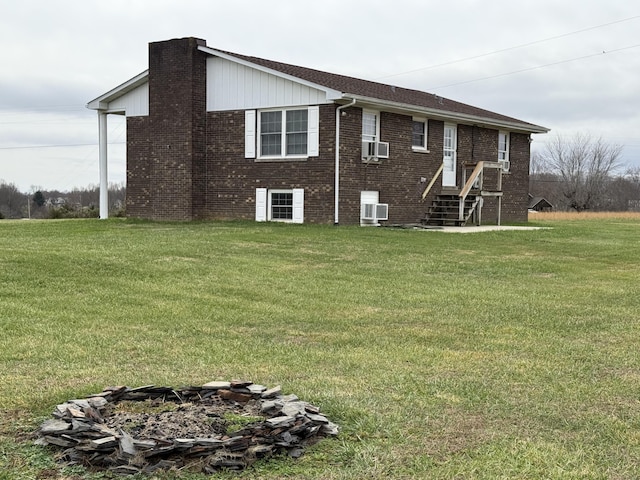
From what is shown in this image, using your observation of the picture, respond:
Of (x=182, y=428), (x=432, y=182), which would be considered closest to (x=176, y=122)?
(x=432, y=182)

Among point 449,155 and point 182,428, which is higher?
point 449,155

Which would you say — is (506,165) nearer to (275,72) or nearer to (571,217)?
(275,72)

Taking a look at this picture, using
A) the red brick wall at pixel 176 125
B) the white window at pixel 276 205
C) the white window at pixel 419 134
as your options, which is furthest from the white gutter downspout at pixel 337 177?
the red brick wall at pixel 176 125

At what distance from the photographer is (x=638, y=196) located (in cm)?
7562

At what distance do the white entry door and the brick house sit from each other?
34 millimetres

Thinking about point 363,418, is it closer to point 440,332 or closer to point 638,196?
point 440,332

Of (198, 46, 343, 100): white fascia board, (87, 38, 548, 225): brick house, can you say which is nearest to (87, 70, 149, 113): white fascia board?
(87, 38, 548, 225): brick house

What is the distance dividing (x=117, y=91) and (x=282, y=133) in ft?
21.2

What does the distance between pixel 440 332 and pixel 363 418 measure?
296cm

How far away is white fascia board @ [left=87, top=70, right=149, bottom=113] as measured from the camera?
22734mm

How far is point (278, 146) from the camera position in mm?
20781

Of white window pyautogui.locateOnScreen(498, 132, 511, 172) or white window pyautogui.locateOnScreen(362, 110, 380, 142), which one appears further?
white window pyautogui.locateOnScreen(498, 132, 511, 172)

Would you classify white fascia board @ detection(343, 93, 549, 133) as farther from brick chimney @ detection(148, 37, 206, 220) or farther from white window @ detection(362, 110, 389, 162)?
brick chimney @ detection(148, 37, 206, 220)

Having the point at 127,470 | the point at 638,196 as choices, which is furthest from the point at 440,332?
the point at 638,196
